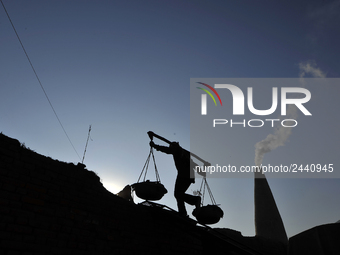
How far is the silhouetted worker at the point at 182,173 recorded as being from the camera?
5.14 meters

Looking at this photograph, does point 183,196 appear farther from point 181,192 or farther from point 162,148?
point 162,148

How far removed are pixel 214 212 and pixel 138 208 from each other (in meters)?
1.45

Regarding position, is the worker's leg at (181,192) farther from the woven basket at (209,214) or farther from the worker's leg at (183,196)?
the woven basket at (209,214)

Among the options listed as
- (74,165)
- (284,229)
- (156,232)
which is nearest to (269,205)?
(284,229)

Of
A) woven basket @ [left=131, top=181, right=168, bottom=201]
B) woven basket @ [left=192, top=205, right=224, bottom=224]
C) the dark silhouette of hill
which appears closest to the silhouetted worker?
woven basket @ [left=192, top=205, right=224, bottom=224]

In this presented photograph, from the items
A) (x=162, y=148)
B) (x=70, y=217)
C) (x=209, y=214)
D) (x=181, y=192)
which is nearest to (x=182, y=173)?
(x=181, y=192)

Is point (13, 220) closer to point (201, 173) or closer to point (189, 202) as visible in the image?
point (189, 202)

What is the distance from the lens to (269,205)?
15992 mm

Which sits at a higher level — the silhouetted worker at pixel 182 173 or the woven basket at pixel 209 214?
the silhouetted worker at pixel 182 173

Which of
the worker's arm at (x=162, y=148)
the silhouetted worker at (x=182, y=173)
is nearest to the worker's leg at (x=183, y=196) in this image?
the silhouetted worker at (x=182, y=173)

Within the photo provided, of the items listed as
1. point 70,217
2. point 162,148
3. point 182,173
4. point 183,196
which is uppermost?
point 162,148

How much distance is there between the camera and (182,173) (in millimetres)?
5391

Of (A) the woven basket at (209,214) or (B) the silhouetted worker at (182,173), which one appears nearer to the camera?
(A) the woven basket at (209,214)

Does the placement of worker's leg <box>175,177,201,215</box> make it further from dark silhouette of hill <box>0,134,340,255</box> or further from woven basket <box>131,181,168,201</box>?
woven basket <box>131,181,168,201</box>
